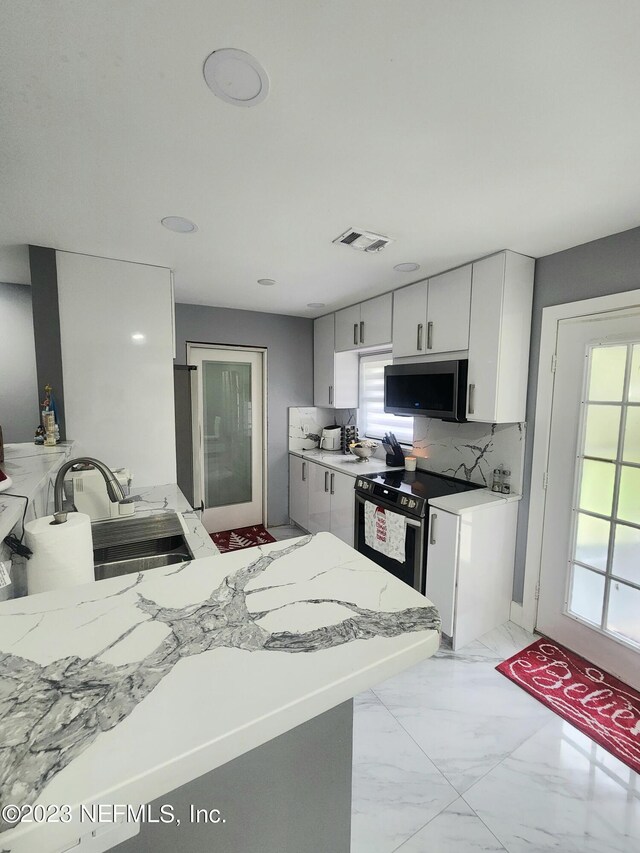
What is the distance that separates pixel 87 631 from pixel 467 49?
150cm

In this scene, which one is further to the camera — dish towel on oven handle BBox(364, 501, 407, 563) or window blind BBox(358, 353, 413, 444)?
window blind BBox(358, 353, 413, 444)

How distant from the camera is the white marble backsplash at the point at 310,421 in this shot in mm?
4238

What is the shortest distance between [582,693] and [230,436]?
11.0 ft

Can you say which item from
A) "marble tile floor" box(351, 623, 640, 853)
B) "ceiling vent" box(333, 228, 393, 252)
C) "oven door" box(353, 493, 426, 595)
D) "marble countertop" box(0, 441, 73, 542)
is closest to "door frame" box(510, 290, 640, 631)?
"marble tile floor" box(351, 623, 640, 853)

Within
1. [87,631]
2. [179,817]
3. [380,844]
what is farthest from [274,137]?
[380,844]

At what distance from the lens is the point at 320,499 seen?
12.0 ft

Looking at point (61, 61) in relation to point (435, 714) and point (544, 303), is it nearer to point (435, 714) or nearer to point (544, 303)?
point (544, 303)

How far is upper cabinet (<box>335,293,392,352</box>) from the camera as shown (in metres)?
3.18

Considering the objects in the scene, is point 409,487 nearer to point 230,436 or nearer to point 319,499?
point 319,499

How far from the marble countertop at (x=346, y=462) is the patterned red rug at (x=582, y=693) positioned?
5.17ft

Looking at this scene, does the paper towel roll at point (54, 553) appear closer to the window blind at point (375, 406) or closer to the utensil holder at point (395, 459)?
the utensil holder at point (395, 459)

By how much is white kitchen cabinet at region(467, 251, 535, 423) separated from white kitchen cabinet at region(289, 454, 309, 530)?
201cm

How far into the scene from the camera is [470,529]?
7.42 feet

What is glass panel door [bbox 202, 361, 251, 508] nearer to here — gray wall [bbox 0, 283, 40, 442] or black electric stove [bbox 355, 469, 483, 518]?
gray wall [bbox 0, 283, 40, 442]
